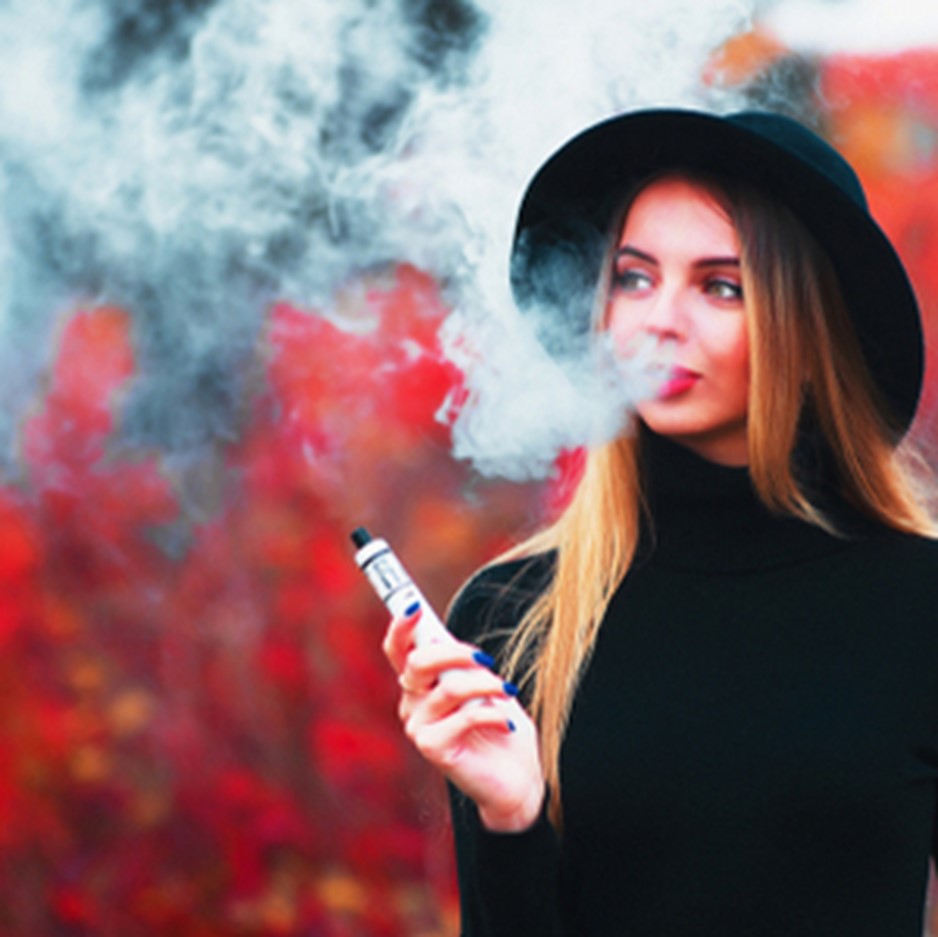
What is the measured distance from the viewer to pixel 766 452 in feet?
6.28

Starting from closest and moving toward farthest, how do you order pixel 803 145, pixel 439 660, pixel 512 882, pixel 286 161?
pixel 439 660, pixel 512 882, pixel 803 145, pixel 286 161

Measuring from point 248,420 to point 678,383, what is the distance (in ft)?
6.29

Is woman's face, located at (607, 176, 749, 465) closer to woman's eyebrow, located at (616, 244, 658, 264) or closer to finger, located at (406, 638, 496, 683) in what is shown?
woman's eyebrow, located at (616, 244, 658, 264)

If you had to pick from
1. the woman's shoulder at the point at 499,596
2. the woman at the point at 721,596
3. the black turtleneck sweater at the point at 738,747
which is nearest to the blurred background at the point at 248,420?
the woman's shoulder at the point at 499,596

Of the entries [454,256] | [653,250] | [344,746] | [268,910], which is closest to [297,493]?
[344,746]

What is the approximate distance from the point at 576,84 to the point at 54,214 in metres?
1.29

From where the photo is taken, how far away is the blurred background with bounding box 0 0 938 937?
3.04 meters

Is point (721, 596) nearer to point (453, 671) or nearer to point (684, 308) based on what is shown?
point (684, 308)

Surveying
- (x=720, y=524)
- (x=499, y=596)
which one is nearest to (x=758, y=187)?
(x=720, y=524)

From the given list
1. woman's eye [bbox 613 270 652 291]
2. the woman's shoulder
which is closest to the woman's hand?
the woman's shoulder

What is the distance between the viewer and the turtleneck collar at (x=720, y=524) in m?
1.95

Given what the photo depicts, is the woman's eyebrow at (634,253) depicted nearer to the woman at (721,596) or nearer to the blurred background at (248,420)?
the woman at (721,596)

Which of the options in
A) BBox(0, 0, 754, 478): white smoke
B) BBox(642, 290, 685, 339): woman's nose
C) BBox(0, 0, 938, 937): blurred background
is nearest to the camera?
BBox(642, 290, 685, 339): woman's nose

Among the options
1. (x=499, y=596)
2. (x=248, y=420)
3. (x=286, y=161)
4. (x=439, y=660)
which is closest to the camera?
(x=439, y=660)
